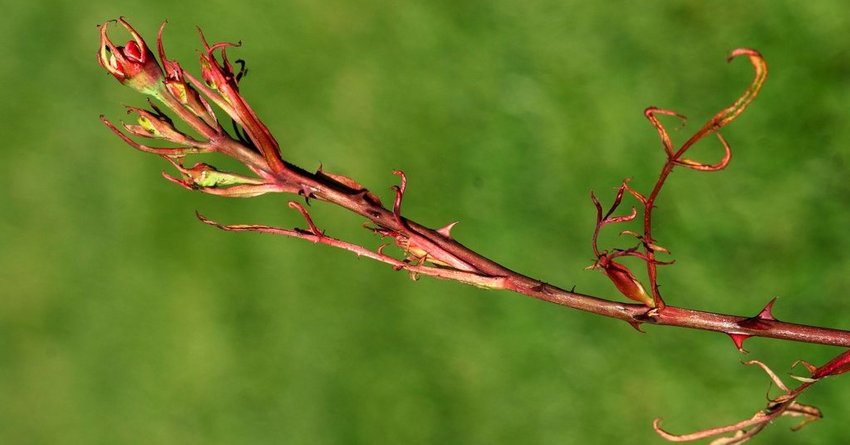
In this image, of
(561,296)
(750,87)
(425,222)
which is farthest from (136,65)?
(425,222)

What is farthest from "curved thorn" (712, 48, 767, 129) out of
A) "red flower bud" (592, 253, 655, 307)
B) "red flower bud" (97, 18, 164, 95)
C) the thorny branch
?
"red flower bud" (97, 18, 164, 95)

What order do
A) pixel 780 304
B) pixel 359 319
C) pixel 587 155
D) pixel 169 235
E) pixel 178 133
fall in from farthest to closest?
pixel 169 235 < pixel 359 319 < pixel 587 155 < pixel 780 304 < pixel 178 133

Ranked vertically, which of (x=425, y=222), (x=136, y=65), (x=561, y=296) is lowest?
(x=561, y=296)

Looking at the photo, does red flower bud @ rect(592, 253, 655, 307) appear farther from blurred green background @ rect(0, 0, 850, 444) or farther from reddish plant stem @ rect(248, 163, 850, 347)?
blurred green background @ rect(0, 0, 850, 444)

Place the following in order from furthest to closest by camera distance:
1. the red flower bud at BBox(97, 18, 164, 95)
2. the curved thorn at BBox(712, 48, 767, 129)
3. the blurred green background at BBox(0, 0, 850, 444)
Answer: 1. the blurred green background at BBox(0, 0, 850, 444)
2. the red flower bud at BBox(97, 18, 164, 95)
3. the curved thorn at BBox(712, 48, 767, 129)

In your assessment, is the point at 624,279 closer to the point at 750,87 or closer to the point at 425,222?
the point at 750,87

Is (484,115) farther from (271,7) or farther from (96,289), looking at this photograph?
(96,289)

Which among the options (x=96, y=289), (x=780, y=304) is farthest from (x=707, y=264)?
(x=96, y=289)
